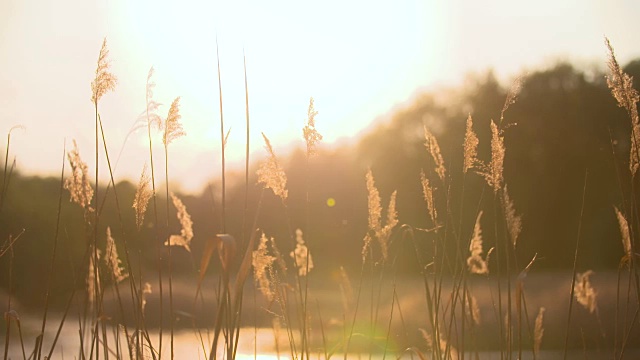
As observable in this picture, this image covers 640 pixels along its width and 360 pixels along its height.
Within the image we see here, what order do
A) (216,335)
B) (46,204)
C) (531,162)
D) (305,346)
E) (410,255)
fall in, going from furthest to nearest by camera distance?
(531,162)
(410,255)
(46,204)
(305,346)
(216,335)

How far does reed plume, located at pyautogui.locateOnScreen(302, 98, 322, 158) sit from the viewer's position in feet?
8.09

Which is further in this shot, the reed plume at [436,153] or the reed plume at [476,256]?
the reed plume at [476,256]

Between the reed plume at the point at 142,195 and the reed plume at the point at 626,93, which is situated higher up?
the reed plume at the point at 626,93

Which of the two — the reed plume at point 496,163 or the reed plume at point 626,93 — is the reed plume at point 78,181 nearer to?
the reed plume at point 496,163

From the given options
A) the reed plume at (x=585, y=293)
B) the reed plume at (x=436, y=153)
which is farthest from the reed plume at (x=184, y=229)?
the reed plume at (x=585, y=293)

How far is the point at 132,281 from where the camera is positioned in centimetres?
227

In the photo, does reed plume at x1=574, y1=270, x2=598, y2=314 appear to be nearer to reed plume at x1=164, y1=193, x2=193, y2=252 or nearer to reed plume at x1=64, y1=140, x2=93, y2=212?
reed plume at x1=164, y1=193, x2=193, y2=252

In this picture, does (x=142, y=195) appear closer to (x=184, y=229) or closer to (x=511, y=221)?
(x=184, y=229)

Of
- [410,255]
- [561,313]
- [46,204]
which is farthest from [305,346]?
[410,255]

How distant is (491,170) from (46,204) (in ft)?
39.0

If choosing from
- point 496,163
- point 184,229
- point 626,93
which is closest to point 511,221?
point 496,163

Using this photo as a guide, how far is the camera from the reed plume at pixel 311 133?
2.46m

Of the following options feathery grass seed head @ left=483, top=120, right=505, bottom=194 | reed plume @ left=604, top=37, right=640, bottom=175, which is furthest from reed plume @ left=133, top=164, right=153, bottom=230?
reed plume @ left=604, top=37, right=640, bottom=175

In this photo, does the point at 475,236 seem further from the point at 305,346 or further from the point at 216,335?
the point at 216,335
